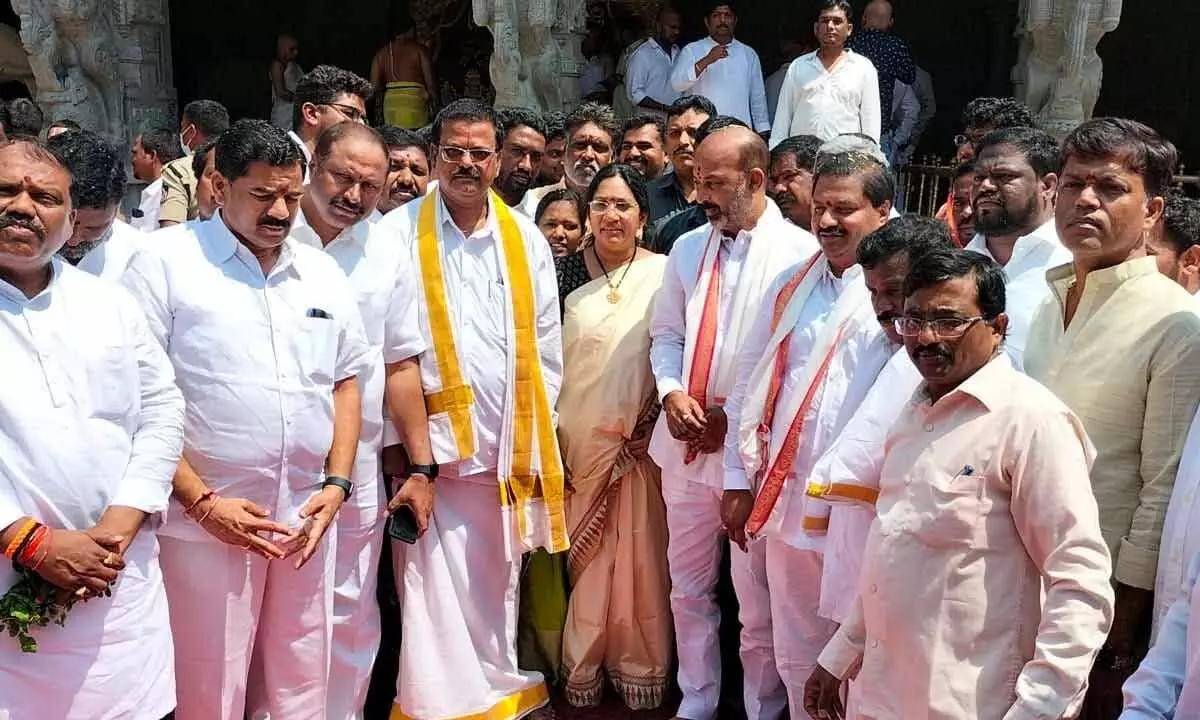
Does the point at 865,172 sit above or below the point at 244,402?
above

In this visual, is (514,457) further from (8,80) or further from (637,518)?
(8,80)

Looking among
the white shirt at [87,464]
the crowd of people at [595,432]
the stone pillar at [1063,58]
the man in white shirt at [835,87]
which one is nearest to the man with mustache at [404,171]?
the crowd of people at [595,432]

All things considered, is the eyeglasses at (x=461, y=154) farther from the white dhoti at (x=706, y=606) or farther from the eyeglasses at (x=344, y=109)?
the white dhoti at (x=706, y=606)

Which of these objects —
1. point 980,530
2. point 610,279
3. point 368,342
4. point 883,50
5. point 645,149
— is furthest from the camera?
point 883,50

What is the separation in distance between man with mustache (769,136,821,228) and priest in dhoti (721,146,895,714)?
69 centimetres

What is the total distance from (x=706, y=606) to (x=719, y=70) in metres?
4.08

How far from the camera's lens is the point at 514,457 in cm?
323

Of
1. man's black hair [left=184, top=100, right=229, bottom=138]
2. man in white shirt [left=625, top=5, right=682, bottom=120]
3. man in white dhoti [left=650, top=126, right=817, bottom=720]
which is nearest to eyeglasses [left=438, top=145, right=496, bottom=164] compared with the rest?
man in white dhoti [left=650, top=126, right=817, bottom=720]

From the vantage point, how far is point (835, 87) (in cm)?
588

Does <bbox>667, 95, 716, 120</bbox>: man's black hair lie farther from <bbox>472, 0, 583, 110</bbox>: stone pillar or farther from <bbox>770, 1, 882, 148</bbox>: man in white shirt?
<bbox>472, 0, 583, 110</bbox>: stone pillar

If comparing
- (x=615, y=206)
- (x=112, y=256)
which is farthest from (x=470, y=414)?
(x=112, y=256)

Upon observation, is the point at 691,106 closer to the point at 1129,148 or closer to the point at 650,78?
the point at 1129,148

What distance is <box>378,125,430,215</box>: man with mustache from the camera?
386cm

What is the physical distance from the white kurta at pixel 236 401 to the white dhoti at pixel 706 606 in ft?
3.70
